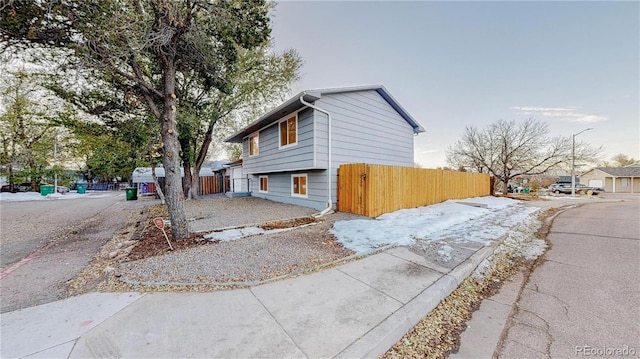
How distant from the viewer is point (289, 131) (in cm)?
976

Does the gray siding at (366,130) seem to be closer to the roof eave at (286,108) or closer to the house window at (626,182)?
the roof eave at (286,108)

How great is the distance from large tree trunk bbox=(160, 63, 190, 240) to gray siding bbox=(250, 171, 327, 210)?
495 centimetres

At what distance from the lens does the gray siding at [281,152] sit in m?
8.48

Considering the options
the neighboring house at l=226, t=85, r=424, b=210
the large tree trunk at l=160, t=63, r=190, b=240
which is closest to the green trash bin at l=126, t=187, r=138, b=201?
the neighboring house at l=226, t=85, r=424, b=210

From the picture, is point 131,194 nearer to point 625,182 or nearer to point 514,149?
point 514,149

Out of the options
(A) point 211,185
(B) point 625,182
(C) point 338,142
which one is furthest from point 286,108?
(B) point 625,182

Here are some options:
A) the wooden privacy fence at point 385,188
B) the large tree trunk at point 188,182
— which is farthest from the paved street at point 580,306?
the large tree trunk at point 188,182

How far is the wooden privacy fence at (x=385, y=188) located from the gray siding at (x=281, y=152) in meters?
1.55

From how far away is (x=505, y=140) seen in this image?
18.5 meters

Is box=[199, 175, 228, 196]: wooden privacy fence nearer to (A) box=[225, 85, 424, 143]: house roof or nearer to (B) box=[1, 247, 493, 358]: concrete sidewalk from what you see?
(A) box=[225, 85, 424, 143]: house roof

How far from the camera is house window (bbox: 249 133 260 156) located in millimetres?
12773

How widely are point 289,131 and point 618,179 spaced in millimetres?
51155

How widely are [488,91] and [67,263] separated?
1801cm

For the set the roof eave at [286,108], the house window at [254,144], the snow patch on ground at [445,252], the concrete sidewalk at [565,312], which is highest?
the roof eave at [286,108]
